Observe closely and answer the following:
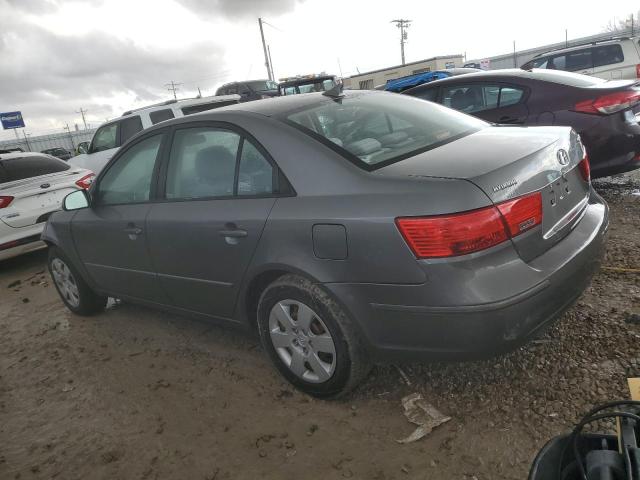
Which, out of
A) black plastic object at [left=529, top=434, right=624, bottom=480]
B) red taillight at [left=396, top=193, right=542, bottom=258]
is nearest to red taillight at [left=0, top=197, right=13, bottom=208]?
red taillight at [left=396, top=193, right=542, bottom=258]

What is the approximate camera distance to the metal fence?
1705 inches

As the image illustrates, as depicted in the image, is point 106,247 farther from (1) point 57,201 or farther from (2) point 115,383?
(1) point 57,201

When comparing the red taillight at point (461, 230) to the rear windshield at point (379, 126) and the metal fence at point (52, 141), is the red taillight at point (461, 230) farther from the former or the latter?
the metal fence at point (52, 141)

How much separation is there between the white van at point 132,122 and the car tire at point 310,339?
6.62 metres

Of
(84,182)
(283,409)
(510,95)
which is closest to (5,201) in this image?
(84,182)

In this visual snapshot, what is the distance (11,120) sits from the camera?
121 feet

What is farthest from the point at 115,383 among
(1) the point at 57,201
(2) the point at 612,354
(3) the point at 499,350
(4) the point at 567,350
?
(1) the point at 57,201

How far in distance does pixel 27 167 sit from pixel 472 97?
5802mm

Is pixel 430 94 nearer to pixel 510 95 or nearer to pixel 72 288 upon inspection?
pixel 510 95

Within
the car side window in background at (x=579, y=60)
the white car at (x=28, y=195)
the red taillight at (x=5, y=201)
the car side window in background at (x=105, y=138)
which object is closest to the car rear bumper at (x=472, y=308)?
the white car at (x=28, y=195)

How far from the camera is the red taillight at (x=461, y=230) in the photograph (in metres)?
1.96

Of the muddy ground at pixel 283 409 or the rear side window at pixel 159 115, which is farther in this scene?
the rear side window at pixel 159 115

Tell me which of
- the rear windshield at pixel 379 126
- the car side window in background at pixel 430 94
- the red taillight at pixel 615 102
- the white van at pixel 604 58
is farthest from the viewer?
the white van at pixel 604 58

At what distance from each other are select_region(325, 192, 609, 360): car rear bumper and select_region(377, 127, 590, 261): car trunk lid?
0.11 m
